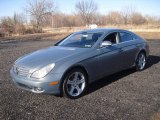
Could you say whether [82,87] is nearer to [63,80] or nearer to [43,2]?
[63,80]

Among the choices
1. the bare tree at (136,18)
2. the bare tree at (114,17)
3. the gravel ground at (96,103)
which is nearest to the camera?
the gravel ground at (96,103)

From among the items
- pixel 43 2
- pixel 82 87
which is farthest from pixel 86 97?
pixel 43 2

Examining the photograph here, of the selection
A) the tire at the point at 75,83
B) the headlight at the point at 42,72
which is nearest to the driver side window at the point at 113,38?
the tire at the point at 75,83

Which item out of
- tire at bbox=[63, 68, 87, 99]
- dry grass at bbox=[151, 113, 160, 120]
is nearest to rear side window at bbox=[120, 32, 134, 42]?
tire at bbox=[63, 68, 87, 99]

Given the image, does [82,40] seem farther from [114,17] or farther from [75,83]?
[114,17]

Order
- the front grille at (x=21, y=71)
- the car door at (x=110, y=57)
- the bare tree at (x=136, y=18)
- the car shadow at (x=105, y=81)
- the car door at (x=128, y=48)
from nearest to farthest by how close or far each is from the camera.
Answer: the front grille at (x=21, y=71), the car door at (x=110, y=57), the car shadow at (x=105, y=81), the car door at (x=128, y=48), the bare tree at (x=136, y=18)

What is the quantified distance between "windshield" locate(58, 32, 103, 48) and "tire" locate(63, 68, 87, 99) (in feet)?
2.97

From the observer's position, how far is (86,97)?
17.7ft

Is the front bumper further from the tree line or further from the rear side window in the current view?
the tree line

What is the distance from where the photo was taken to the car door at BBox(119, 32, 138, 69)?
6.78 metres

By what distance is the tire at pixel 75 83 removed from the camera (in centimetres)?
514

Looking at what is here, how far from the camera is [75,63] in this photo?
5219 mm

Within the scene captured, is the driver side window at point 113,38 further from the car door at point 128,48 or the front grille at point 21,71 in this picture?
the front grille at point 21,71

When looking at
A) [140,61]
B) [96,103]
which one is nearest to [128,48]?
[140,61]
